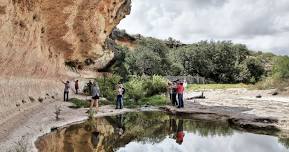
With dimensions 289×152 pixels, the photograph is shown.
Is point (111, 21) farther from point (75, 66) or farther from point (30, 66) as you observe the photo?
point (30, 66)

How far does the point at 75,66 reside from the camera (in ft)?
145

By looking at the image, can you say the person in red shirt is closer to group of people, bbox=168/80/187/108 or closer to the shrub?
group of people, bbox=168/80/187/108

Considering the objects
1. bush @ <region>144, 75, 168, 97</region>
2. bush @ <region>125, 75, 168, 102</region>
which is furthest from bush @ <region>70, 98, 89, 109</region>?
bush @ <region>144, 75, 168, 97</region>

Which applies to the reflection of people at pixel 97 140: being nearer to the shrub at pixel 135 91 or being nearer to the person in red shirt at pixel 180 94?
the person in red shirt at pixel 180 94

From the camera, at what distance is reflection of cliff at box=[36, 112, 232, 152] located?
1533cm

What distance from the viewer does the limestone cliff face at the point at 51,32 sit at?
22531 millimetres

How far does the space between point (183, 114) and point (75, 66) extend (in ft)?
66.8

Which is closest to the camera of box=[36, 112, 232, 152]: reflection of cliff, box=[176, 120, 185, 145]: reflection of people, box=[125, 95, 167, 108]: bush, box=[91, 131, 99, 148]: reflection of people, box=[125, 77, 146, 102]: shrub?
box=[36, 112, 232, 152]: reflection of cliff

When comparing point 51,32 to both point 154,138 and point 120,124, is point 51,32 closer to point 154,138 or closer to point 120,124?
point 120,124

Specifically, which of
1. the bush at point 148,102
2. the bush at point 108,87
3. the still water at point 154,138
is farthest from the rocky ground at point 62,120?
the bush at point 108,87

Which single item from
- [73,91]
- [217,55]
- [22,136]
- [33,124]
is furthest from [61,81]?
[217,55]

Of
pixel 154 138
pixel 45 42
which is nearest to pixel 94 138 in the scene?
pixel 154 138

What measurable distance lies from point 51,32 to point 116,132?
16443 millimetres

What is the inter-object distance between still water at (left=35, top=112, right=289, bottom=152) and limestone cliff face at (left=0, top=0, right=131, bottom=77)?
587cm
